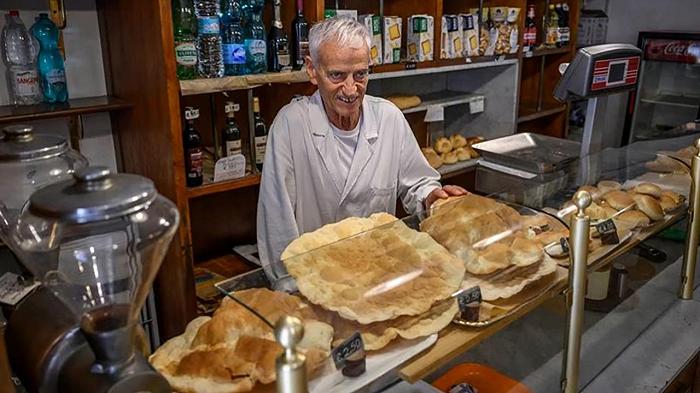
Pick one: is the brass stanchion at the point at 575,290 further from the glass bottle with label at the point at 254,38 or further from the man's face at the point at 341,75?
the glass bottle with label at the point at 254,38

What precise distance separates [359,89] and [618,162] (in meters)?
0.88

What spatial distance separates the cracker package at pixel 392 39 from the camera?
2.86 meters

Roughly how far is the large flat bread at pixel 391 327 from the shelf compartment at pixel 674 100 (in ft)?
13.2

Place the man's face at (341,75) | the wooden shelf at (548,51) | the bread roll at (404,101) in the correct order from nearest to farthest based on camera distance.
→ the man's face at (341,75)
the bread roll at (404,101)
the wooden shelf at (548,51)

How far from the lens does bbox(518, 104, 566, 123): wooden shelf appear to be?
392 cm

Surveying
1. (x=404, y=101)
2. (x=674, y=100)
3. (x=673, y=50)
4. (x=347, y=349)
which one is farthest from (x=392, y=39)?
(x=674, y=100)

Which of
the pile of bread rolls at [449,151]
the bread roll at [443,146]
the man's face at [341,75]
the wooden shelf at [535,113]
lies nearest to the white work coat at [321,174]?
the man's face at [341,75]

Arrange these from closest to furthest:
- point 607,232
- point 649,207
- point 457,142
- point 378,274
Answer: point 378,274 → point 607,232 → point 649,207 → point 457,142

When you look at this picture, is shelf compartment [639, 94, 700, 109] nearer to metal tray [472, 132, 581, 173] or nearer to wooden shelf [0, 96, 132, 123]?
metal tray [472, 132, 581, 173]

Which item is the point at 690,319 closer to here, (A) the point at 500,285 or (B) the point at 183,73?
(A) the point at 500,285

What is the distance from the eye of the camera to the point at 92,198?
23.1 inches

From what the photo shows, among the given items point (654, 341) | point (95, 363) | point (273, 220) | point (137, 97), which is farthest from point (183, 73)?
point (654, 341)

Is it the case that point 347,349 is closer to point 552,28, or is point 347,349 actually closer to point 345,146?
point 345,146

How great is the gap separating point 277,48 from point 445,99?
1.41 m
